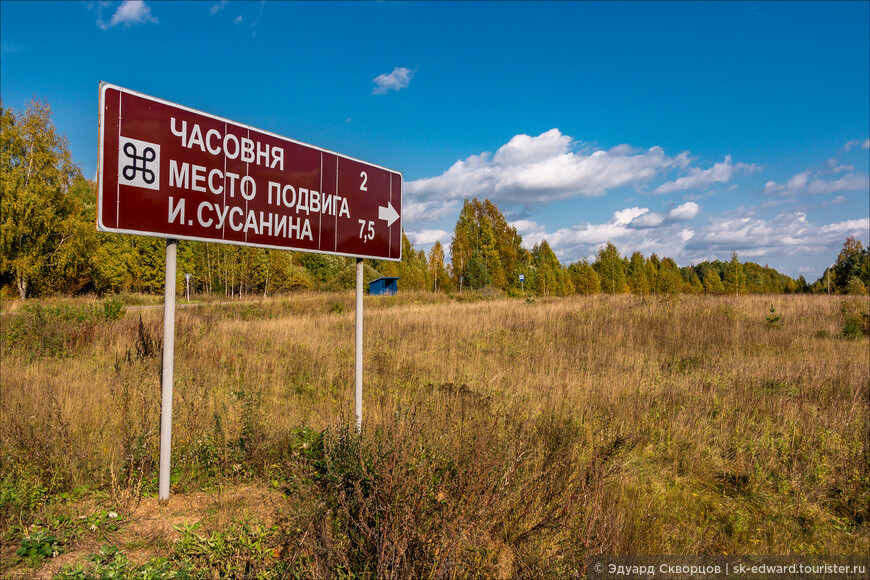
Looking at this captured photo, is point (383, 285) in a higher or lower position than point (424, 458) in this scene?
higher

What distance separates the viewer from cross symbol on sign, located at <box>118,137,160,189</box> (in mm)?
2814

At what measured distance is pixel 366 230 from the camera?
14.5 ft

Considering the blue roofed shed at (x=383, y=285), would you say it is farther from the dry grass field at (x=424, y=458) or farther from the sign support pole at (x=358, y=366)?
the sign support pole at (x=358, y=366)

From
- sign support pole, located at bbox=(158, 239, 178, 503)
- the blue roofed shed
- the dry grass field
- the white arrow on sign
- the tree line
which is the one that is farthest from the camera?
the blue roofed shed

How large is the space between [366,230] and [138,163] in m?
2.04

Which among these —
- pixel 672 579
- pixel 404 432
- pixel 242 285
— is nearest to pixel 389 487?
pixel 404 432

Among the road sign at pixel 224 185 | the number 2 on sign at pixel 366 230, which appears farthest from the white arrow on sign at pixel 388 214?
the number 2 on sign at pixel 366 230

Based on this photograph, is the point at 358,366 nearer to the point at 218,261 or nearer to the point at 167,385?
the point at 167,385

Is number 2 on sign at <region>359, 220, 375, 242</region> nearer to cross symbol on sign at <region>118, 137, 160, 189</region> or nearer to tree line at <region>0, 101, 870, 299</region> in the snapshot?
cross symbol on sign at <region>118, 137, 160, 189</region>

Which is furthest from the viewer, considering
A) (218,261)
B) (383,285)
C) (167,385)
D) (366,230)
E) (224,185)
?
(218,261)

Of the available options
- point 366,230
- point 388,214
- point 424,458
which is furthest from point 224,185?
point 424,458

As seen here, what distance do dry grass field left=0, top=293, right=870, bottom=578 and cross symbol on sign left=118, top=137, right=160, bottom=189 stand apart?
6.95 ft

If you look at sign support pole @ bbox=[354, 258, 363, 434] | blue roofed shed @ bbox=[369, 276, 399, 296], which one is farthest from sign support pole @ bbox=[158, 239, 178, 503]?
blue roofed shed @ bbox=[369, 276, 399, 296]

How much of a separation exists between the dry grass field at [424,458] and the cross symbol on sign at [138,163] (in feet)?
6.95
